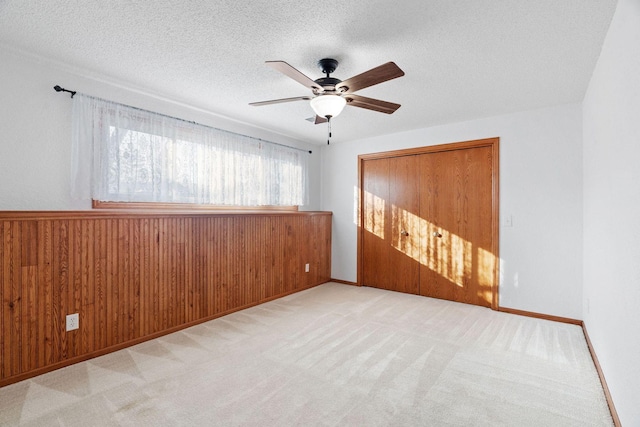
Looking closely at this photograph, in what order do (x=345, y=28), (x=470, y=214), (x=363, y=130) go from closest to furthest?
(x=345, y=28)
(x=470, y=214)
(x=363, y=130)

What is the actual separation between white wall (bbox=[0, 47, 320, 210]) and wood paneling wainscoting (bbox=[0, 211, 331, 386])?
30 centimetres

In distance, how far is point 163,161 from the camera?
3.02 meters

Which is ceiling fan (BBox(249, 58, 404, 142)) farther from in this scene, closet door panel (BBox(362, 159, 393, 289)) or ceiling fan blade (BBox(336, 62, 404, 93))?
closet door panel (BBox(362, 159, 393, 289))

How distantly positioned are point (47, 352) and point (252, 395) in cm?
158

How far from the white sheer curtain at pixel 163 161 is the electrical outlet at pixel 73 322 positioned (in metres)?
0.95

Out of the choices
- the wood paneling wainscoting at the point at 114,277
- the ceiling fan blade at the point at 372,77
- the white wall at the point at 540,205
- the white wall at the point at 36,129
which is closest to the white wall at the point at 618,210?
the white wall at the point at 540,205

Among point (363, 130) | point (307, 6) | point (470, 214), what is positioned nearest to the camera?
point (307, 6)

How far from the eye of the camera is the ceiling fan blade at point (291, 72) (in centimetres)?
175

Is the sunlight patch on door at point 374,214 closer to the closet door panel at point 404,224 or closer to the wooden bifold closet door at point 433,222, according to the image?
the wooden bifold closet door at point 433,222

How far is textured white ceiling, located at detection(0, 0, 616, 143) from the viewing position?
5.57ft

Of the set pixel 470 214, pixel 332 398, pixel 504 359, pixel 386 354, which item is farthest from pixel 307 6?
pixel 470 214

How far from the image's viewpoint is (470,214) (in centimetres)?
380

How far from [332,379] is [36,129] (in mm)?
2889

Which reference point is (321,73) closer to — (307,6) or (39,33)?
(307,6)
